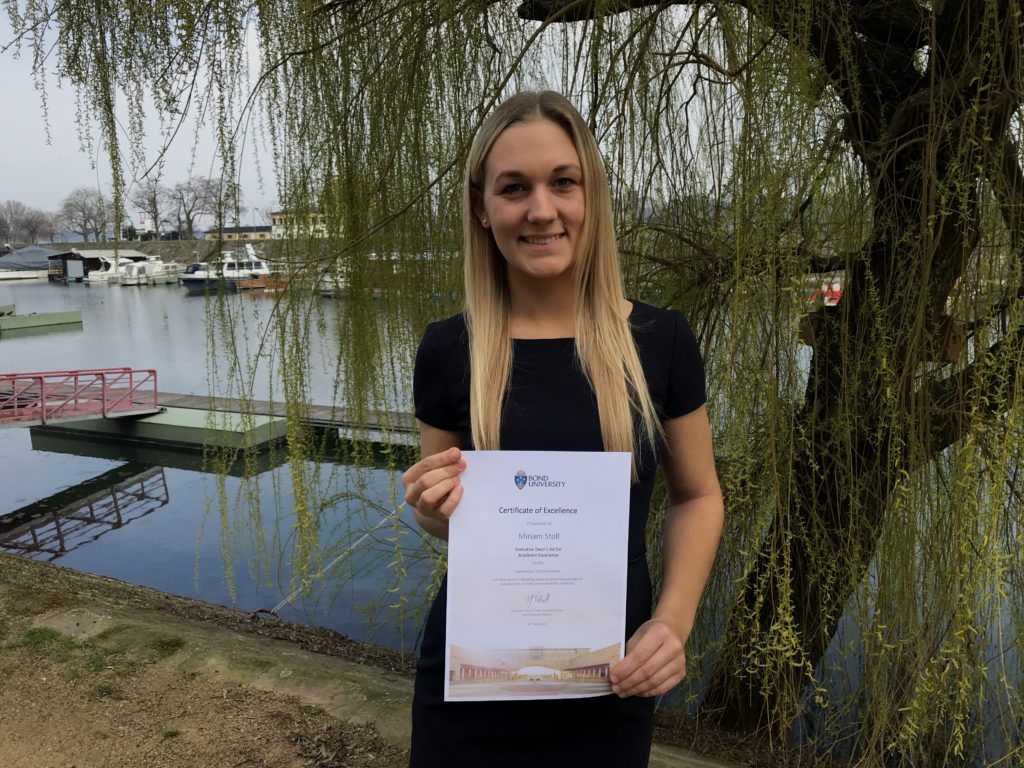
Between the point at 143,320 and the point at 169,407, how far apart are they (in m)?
10.7

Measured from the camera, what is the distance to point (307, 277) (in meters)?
1.65

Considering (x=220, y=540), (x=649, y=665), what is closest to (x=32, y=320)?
(x=220, y=540)

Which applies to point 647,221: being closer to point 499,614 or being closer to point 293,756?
point 499,614

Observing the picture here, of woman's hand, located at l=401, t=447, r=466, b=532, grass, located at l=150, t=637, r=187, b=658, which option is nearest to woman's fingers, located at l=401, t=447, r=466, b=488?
woman's hand, located at l=401, t=447, r=466, b=532

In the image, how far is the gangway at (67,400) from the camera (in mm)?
8438

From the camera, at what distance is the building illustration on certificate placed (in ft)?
2.50

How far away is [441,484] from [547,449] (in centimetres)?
15

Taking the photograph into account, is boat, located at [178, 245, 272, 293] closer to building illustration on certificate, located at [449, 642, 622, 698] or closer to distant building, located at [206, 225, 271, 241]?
distant building, located at [206, 225, 271, 241]

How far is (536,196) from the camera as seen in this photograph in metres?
0.79

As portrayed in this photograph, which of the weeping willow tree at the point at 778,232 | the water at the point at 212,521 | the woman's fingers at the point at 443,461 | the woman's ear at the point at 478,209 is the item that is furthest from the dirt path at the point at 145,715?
the woman's ear at the point at 478,209

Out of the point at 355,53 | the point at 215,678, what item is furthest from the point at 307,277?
the point at 215,678

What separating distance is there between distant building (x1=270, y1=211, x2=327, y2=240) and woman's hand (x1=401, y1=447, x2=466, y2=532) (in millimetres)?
1157

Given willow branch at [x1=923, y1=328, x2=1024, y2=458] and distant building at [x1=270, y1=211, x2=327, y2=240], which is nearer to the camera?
willow branch at [x1=923, y1=328, x2=1024, y2=458]

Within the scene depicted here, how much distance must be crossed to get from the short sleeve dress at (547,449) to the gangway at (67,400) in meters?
8.52
